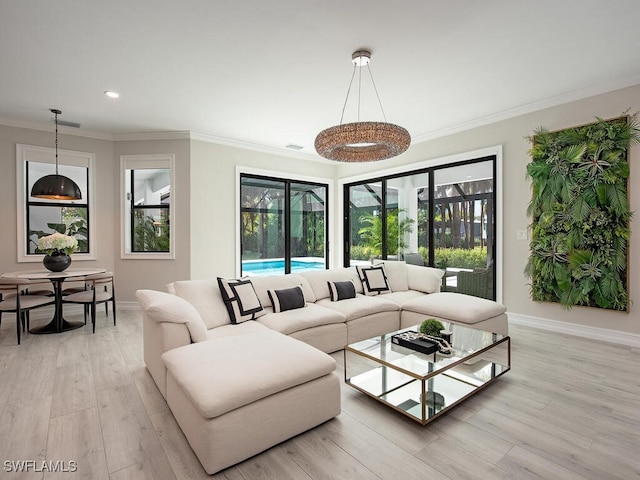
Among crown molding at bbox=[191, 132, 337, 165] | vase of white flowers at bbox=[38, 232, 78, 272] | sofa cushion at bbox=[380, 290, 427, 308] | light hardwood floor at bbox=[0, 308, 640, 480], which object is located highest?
crown molding at bbox=[191, 132, 337, 165]

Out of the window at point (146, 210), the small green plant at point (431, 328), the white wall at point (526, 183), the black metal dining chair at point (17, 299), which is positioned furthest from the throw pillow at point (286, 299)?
the white wall at point (526, 183)

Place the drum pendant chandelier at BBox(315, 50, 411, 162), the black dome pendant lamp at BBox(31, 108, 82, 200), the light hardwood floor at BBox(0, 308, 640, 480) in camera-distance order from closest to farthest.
Result: 1. the light hardwood floor at BBox(0, 308, 640, 480)
2. the drum pendant chandelier at BBox(315, 50, 411, 162)
3. the black dome pendant lamp at BBox(31, 108, 82, 200)

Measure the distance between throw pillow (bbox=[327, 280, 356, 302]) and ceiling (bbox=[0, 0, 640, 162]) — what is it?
2.22 m

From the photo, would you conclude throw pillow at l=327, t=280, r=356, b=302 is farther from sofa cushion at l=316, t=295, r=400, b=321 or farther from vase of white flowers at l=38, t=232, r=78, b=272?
vase of white flowers at l=38, t=232, r=78, b=272

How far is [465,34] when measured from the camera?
2654 mm

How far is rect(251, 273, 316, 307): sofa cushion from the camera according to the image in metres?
3.46

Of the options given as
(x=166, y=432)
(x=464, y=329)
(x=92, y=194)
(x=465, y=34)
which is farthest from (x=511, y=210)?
(x=92, y=194)

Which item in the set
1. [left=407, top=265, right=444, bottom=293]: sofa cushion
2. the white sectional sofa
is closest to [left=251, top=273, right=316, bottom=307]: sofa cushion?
the white sectional sofa

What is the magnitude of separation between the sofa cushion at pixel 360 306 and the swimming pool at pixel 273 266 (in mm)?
2415

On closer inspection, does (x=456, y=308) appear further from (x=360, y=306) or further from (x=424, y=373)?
(x=424, y=373)

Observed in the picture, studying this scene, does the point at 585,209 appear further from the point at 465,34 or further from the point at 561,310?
the point at 465,34

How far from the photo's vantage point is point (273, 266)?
20.7ft

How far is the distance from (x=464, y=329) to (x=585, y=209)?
213 centimetres

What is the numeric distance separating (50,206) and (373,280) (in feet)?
15.7
